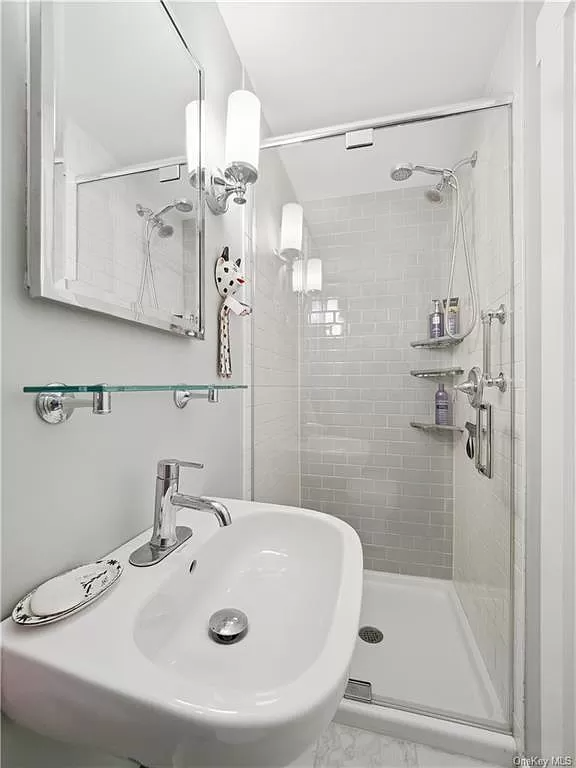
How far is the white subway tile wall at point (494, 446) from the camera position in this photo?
47.1 inches

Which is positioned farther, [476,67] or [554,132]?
[476,67]

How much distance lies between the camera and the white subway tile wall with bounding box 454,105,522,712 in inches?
47.1

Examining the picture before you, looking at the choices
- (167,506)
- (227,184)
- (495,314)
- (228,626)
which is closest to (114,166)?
(227,184)

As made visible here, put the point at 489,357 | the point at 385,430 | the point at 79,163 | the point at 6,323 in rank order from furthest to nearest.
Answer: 1. the point at 385,430
2. the point at 489,357
3. the point at 79,163
4. the point at 6,323

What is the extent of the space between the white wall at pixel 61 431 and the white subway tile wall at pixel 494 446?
1.06 m

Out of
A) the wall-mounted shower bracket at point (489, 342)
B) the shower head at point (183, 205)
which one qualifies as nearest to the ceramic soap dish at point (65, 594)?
the shower head at point (183, 205)

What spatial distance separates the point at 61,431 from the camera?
1.95 feet

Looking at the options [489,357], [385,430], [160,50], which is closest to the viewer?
[160,50]

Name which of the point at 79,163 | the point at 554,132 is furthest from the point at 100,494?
the point at 554,132

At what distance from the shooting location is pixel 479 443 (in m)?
1.38

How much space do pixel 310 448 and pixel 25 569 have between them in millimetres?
1288

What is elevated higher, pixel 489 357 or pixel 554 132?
pixel 554 132

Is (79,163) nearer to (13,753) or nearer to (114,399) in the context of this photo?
(114,399)

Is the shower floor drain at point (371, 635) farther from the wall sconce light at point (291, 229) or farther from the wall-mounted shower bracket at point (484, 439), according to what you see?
the wall sconce light at point (291, 229)
